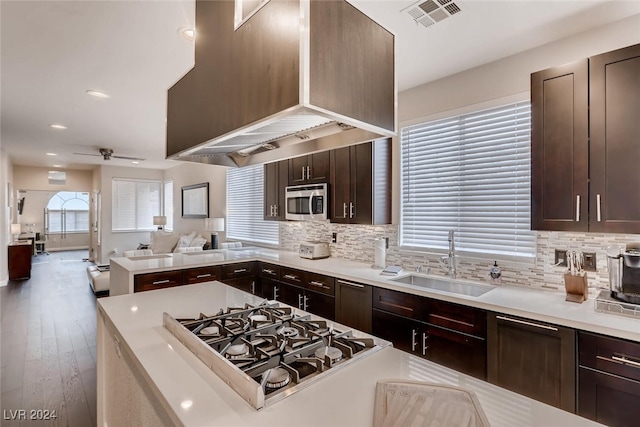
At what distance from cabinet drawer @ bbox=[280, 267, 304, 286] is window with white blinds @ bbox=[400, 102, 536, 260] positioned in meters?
1.12

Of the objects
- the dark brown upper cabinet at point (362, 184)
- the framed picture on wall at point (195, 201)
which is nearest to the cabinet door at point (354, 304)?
the dark brown upper cabinet at point (362, 184)

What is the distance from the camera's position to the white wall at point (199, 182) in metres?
6.28

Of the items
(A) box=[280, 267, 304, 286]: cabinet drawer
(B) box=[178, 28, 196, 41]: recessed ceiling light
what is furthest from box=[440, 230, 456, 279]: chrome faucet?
(B) box=[178, 28, 196, 41]: recessed ceiling light

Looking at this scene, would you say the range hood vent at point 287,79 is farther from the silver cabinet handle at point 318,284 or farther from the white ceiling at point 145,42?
the silver cabinet handle at point 318,284

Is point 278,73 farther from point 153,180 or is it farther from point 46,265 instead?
point 46,265

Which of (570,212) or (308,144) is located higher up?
(308,144)

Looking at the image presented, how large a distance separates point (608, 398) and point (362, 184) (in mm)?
2216

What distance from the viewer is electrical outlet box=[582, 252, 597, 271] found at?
2129 millimetres

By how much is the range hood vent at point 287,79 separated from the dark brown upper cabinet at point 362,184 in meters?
1.71

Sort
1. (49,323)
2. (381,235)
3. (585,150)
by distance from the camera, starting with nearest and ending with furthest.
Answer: (585,150), (381,235), (49,323)

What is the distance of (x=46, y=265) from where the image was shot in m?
8.79

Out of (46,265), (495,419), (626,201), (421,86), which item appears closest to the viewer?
(495,419)

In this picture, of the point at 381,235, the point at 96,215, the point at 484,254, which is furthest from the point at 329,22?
the point at 96,215

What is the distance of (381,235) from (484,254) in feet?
3.32
